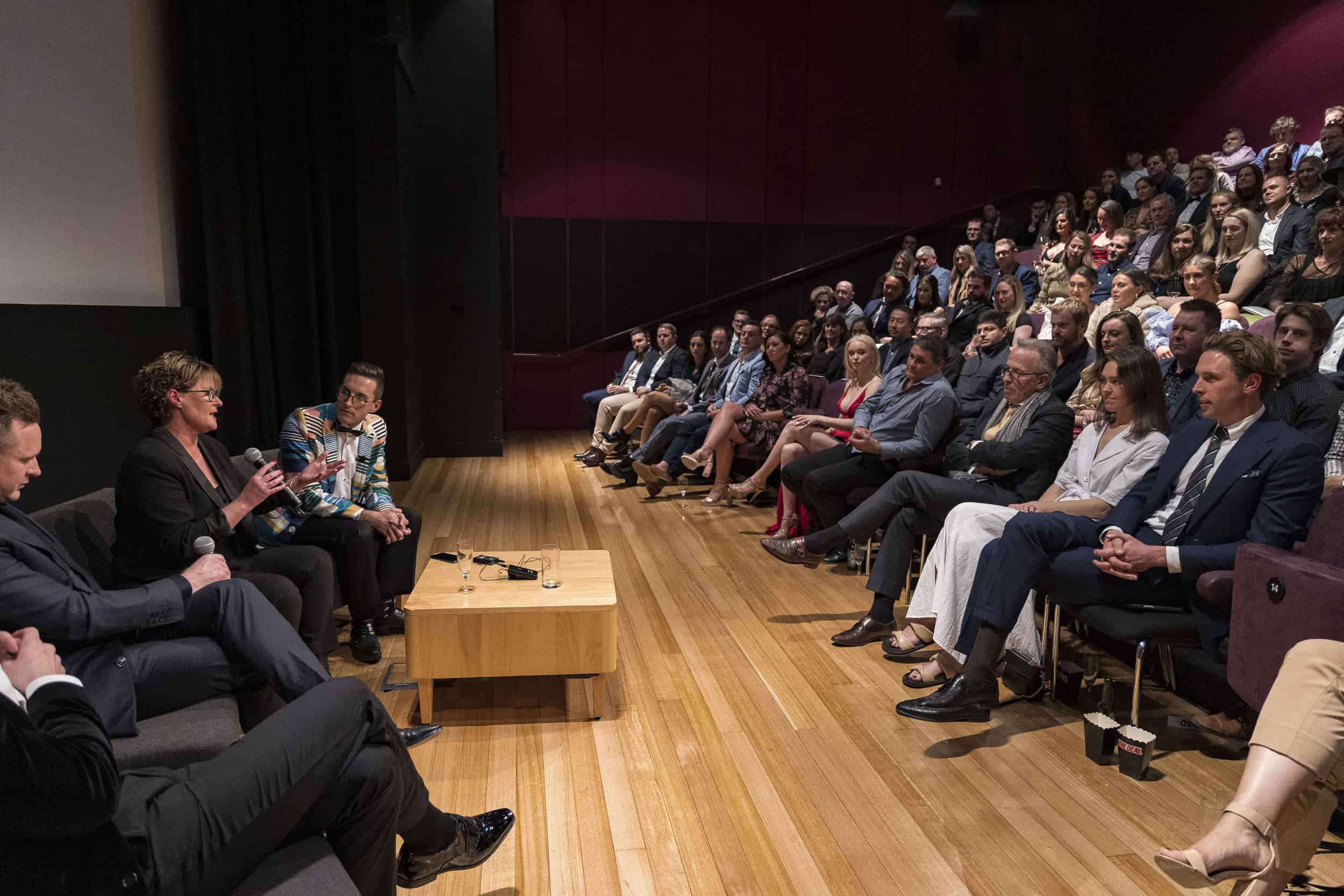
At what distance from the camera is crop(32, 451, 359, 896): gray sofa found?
54.6 inches

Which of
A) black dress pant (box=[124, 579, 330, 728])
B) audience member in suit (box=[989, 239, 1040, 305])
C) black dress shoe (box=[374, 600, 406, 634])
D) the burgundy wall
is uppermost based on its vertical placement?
the burgundy wall

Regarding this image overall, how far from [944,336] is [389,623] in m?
3.34

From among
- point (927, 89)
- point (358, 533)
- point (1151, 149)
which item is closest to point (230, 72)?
point (358, 533)

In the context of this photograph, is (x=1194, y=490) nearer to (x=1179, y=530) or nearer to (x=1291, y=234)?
(x=1179, y=530)

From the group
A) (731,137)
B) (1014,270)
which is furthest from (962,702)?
(731,137)

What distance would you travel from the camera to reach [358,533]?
10.4 ft

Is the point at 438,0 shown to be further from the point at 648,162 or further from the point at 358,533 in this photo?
the point at 358,533

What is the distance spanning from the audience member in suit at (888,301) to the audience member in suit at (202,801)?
5672mm

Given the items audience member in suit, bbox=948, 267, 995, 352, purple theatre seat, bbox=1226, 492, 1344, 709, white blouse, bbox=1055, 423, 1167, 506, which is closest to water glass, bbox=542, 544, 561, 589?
white blouse, bbox=1055, 423, 1167, 506

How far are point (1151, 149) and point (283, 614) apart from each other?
9740mm

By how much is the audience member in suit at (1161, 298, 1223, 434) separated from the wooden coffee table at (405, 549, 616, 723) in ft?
7.16

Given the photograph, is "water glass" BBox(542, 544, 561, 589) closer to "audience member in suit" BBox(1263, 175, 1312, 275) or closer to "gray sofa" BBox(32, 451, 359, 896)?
"gray sofa" BBox(32, 451, 359, 896)

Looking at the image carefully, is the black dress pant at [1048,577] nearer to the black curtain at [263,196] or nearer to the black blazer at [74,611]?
the black blazer at [74,611]

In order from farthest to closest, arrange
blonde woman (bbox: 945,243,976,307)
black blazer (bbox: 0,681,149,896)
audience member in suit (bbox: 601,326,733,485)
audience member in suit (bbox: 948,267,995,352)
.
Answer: blonde woman (bbox: 945,243,976,307) < audience member in suit (bbox: 601,326,733,485) < audience member in suit (bbox: 948,267,995,352) < black blazer (bbox: 0,681,149,896)
